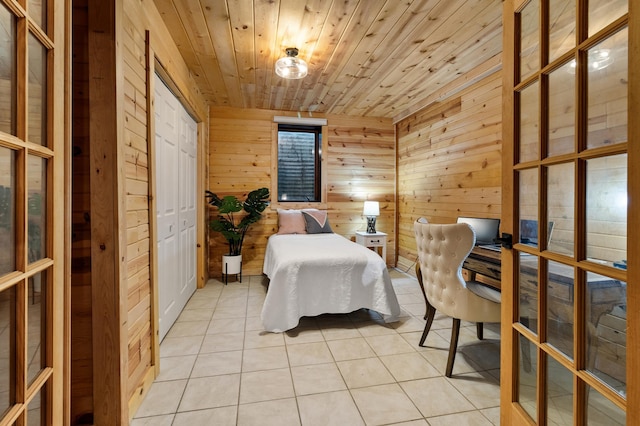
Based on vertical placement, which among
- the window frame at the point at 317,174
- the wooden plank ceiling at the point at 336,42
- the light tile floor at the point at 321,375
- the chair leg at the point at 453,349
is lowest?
the light tile floor at the point at 321,375

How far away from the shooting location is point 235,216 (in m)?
4.18

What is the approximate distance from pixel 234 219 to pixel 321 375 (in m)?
2.81

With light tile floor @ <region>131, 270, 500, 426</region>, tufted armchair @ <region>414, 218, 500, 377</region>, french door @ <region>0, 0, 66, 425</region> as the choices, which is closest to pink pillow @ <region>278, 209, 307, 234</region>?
light tile floor @ <region>131, 270, 500, 426</region>

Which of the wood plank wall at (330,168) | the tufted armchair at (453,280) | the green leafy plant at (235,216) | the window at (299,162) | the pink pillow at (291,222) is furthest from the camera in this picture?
the window at (299,162)

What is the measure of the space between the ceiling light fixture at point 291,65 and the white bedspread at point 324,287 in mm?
1658

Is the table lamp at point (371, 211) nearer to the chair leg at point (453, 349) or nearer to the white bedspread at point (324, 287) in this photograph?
the white bedspread at point (324, 287)

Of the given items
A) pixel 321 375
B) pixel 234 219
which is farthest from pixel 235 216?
pixel 321 375

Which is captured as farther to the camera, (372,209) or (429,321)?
(372,209)

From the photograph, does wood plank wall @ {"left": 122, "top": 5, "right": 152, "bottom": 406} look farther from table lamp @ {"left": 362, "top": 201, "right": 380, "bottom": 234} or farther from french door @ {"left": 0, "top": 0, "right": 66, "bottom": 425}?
table lamp @ {"left": 362, "top": 201, "right": 380, "bottom": 234}

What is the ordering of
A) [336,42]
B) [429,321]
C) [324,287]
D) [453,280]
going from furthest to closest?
[324,287]
[336,42]
[429,321]
[453,280]

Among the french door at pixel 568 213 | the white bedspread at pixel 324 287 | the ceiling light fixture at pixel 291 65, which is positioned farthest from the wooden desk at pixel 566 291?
the ceiling light fixture at pixel 291 65

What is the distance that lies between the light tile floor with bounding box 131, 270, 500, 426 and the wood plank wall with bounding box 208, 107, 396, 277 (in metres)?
1.74

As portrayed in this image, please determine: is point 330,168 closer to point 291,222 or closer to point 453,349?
point 291,222

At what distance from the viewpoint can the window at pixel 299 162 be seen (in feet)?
14.8
